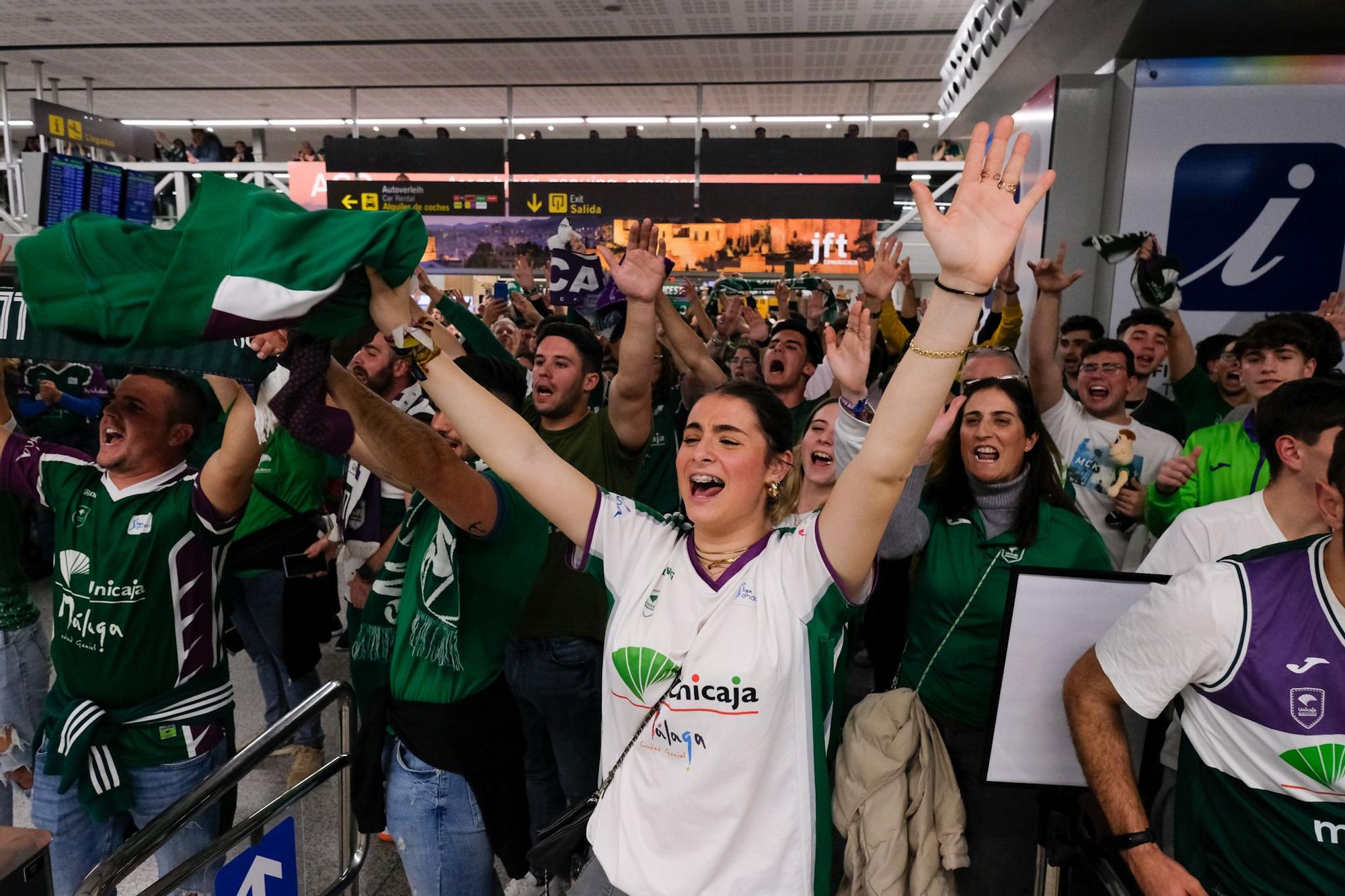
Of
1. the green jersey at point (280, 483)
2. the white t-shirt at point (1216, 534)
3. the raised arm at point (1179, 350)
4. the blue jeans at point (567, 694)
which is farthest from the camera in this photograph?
the raised arm at point (1179, 350)

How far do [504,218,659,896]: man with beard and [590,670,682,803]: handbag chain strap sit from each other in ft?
3.06

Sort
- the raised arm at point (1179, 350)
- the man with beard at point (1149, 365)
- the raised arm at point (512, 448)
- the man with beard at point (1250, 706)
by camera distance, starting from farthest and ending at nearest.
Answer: the raised arm at point (1179, 350)
the man with beard at point (1149, 365)
the raised arm at point (512, 448)
the man with beard at point (1250, 706)

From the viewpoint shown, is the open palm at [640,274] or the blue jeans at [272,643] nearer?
the open palm at [640,274]

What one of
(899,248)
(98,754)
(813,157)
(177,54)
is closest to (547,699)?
(98,754)

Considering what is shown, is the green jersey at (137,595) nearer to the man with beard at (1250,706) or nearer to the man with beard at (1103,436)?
the man with beard at (1250,706)

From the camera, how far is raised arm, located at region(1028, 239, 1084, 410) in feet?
10.7

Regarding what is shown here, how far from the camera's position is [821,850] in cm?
152

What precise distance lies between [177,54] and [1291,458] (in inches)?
412

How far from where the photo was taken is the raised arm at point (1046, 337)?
10.7 feet

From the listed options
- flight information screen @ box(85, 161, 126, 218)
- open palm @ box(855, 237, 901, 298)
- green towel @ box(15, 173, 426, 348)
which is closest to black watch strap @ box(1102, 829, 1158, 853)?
green towel @ box(15, 173, 426, 348)

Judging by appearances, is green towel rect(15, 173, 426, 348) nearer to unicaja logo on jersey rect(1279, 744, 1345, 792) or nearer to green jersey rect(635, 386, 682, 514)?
unicaja logo on jersey rect(1279, 744, 1345, 792)

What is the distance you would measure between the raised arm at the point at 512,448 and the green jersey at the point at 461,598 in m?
0.21

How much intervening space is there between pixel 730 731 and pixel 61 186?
833cm

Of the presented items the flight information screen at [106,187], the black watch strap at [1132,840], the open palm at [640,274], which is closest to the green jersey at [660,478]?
the open palm at [640,274]
